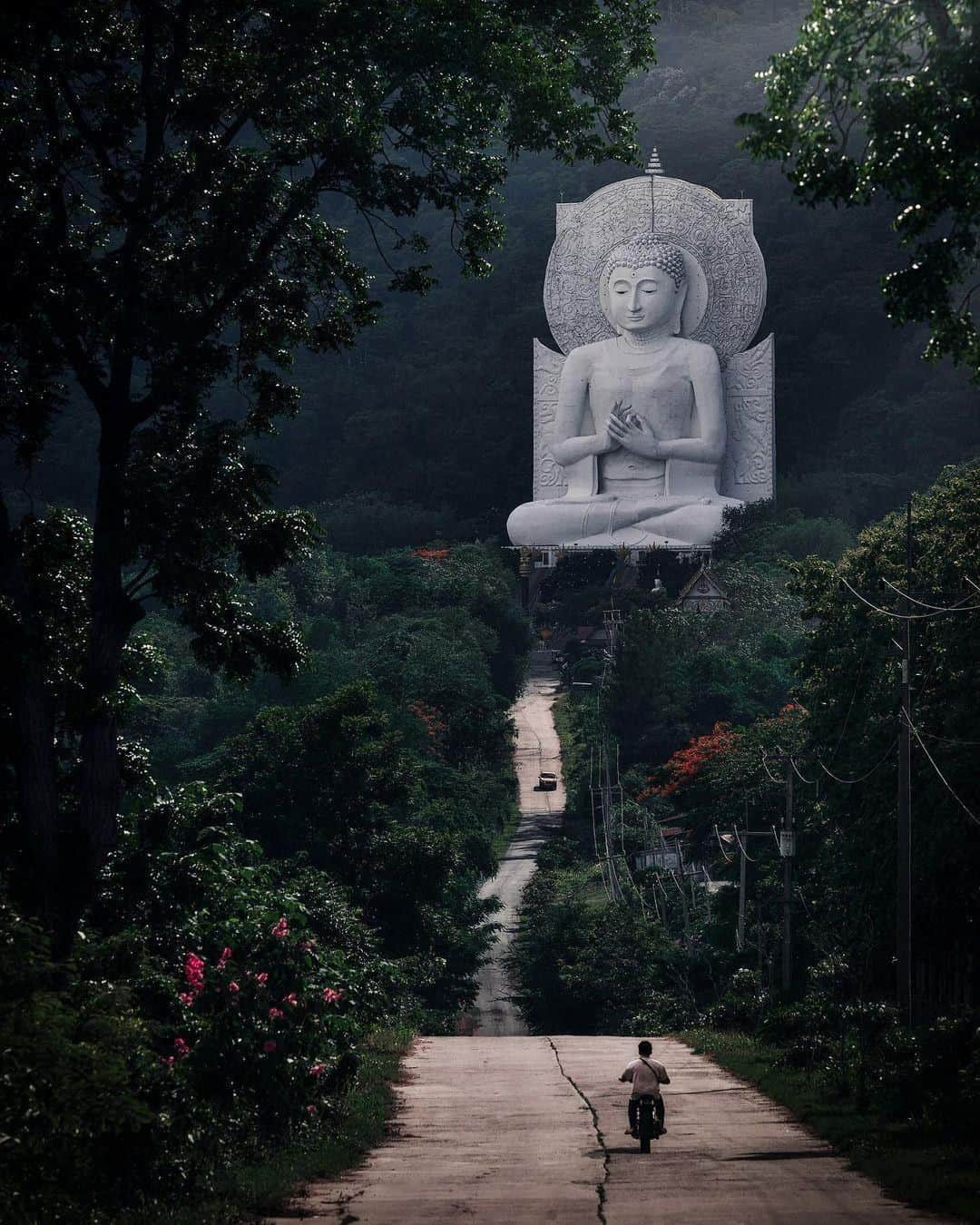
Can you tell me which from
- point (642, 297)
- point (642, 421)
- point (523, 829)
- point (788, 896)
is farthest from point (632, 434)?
point (788, 896)

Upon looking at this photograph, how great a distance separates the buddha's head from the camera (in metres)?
60.5

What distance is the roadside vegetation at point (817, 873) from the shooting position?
15445 mm

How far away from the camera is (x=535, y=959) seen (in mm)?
33750

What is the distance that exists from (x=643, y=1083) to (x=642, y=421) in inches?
1934

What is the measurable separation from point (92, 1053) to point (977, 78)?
6975mm

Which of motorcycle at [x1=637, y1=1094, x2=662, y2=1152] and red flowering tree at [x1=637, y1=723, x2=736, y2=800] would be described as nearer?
motorcycle at [x1=637, y1=1094, x2=662, y2=1152]

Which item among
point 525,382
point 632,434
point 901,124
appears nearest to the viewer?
point 901,124

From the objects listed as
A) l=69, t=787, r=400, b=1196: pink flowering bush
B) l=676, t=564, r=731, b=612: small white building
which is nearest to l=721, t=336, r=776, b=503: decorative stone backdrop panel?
l=676, t=564, r=731, b=612: small white building

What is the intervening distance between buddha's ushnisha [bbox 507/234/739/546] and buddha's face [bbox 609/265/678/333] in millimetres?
27

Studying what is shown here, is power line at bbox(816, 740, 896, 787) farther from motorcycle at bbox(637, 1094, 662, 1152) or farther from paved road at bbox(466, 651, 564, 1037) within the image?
paved road at bbox(466, 651, 564, 1037)

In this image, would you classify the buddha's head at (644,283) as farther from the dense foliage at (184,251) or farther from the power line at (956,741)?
the dense foliage at (184,251)

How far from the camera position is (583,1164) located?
12836 millimetres

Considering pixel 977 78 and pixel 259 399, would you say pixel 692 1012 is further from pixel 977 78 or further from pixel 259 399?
pixel 977 78

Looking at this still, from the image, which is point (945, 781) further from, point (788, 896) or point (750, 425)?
point (750, 425)
